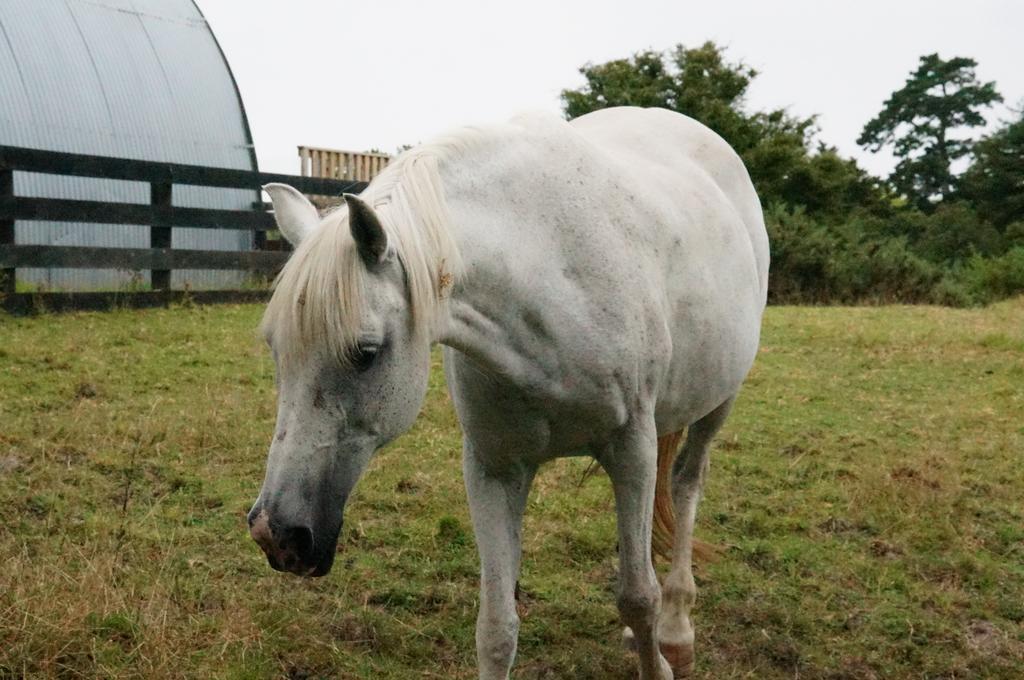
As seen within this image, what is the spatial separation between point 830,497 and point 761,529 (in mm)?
679

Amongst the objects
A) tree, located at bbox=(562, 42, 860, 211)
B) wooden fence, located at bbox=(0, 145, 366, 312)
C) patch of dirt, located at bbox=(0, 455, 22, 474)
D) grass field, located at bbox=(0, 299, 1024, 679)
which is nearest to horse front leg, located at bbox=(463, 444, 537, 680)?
grass field, located at bbox=(0, 299, 1024, 679)

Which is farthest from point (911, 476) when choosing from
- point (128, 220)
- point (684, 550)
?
point (128, 220)

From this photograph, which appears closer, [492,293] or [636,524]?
[492,293]

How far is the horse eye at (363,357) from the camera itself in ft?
6.84

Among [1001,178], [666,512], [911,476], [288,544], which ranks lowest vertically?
[911,476]

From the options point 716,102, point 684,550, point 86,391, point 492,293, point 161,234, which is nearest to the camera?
point 492,293

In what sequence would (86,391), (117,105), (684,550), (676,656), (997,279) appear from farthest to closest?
(997,279) < (117,105) < (86,391) < (684,550) < (676,656)

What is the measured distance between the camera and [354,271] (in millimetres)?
2059

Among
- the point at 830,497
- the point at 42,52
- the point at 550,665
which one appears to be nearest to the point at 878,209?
the point at 42,52

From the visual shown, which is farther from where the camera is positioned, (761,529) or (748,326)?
(761,529)

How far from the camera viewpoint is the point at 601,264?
262 cm

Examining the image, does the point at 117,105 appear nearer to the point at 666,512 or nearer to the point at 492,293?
the point at 666,512

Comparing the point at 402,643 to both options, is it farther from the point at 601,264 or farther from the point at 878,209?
the point at 878,209

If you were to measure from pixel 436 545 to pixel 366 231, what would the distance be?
2511 mm
